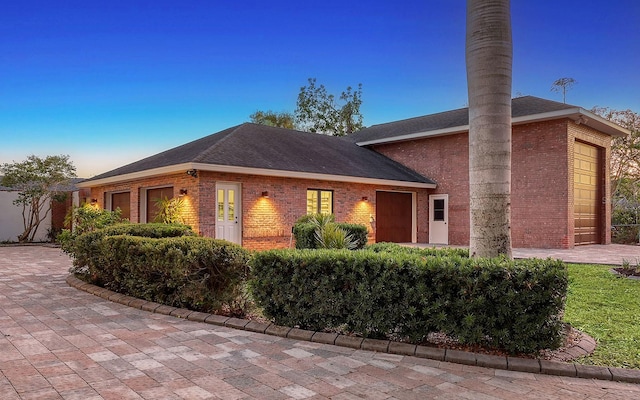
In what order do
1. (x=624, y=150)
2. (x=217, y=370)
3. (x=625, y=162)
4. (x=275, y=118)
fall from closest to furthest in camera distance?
(x=217, y=370) → (x=624, y=150) → (x=625, y=162) → (x=275, y=118)

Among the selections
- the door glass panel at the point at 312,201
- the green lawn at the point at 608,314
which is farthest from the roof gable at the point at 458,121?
the green lawn at the point at 608,314

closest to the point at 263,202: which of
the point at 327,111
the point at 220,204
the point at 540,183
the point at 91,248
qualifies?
the point at 220,204

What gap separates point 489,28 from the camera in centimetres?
429

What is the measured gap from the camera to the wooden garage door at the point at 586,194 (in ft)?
51.5

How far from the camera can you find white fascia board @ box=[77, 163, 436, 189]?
12.2m

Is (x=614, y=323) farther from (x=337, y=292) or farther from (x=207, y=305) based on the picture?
(x=207, y=305)

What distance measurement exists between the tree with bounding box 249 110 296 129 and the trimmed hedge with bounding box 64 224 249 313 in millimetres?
28960

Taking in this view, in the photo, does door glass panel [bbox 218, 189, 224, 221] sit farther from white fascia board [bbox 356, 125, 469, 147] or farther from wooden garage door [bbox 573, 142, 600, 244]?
wooden garage door [bbox 573, 142, 600, 244]

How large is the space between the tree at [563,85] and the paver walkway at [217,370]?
2001cm

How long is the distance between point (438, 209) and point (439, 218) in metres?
0.38

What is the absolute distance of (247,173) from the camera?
13.0 m

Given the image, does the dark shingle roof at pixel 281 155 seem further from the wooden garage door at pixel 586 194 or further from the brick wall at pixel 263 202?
the wooden garage door at pixel 586 194

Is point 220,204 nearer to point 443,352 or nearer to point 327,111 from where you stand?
point 443,352

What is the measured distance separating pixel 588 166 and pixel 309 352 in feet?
54.5
